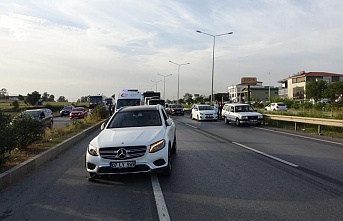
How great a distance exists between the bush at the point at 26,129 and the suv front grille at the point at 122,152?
4.66m

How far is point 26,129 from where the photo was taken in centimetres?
1154

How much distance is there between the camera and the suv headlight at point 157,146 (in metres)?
7.35

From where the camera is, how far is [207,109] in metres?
34.5

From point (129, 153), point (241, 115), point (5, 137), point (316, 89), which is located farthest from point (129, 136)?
point (316, 89)

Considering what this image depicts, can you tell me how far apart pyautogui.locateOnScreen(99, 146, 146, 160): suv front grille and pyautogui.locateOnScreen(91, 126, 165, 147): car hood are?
0.09 m

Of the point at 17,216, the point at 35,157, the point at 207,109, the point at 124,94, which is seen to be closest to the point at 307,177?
the point at 17,216

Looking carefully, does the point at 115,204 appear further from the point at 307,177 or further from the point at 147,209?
the point at 307,177

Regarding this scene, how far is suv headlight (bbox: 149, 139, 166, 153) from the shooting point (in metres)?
7.35

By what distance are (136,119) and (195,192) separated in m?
3.34

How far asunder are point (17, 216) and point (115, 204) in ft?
5.02

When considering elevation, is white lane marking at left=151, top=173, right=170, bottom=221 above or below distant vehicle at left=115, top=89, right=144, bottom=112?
below

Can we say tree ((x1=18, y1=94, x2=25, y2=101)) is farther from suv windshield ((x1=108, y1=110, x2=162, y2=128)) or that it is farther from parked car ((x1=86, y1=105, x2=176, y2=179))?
parked car ((x1=86, y1=105, x2=176, y2=179))

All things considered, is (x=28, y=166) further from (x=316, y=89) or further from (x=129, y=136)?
(x=316, y=89)

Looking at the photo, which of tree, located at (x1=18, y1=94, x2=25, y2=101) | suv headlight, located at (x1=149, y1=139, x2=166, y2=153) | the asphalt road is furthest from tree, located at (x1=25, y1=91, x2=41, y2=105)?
suv headlight, located at (x1=149, y1=139, x2=166, y2=153)
